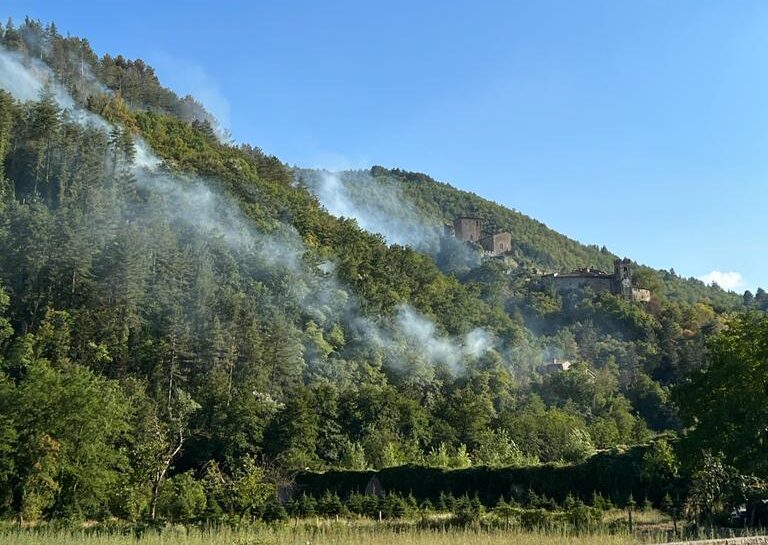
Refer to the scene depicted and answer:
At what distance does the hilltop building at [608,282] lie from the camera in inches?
4685

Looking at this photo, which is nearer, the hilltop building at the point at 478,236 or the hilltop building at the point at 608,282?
the hilltop building at the point at 608,282

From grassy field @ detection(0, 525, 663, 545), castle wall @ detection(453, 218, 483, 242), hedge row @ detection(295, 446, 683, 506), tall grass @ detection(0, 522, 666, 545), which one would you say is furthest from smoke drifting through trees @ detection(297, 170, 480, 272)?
grassy field @ detection(0, 525, 663, 545)

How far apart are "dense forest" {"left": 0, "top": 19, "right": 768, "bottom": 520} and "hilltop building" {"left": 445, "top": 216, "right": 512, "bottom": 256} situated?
30681 millimetres

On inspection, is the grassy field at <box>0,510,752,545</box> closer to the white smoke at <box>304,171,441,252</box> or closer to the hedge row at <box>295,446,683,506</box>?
the hedge row at <box>295,446,683,506</box>

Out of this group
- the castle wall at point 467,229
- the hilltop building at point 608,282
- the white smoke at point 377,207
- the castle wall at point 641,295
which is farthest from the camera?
the white smoke at point 377,207

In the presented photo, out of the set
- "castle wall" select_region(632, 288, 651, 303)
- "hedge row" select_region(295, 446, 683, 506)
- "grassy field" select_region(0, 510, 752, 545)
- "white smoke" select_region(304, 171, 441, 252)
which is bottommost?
"grassy field" select_region(0, 510, 752, 545)

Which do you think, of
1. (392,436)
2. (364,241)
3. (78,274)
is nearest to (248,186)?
(364,241)

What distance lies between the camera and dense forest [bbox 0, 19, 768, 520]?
3180cm

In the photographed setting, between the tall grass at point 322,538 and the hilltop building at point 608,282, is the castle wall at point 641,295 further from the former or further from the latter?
the tall grass at point 322,538

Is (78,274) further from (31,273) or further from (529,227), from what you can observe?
(529,227)

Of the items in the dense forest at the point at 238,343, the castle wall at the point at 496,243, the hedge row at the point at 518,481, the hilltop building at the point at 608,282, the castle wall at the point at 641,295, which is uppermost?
the castle wall at the point at 496,243

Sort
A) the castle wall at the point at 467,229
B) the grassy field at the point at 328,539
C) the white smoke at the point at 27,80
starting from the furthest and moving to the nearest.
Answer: the castle wall at the point at 467,229 < the white smoke at the point at 27,80 < the grassy field at the point at 328,539

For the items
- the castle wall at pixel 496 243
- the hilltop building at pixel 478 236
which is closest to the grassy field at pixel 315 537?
the hilltop building at pixel 478 236

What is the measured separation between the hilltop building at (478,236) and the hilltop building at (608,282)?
2102 centimetres
